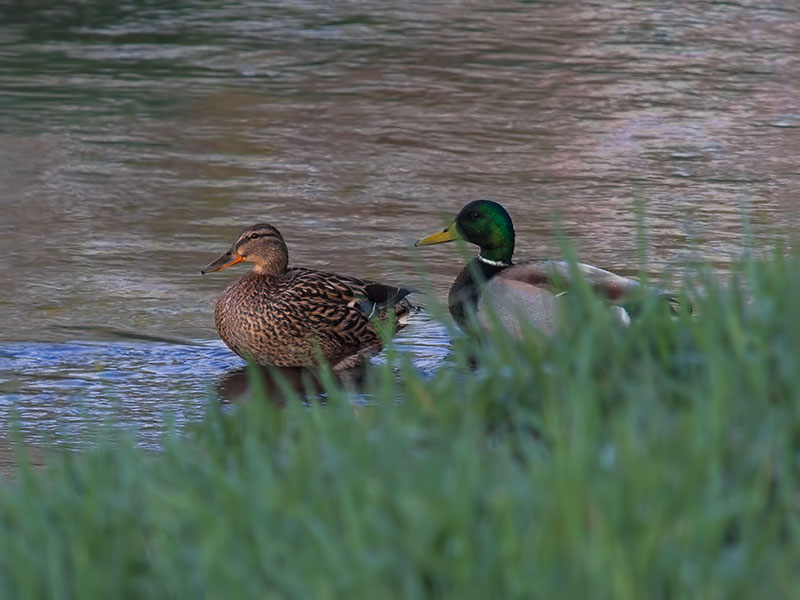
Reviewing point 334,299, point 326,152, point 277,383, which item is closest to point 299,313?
point 334,299

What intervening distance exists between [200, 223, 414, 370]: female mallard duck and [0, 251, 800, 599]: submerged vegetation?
12.2 feet

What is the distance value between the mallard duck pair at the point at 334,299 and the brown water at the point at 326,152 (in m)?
0.23

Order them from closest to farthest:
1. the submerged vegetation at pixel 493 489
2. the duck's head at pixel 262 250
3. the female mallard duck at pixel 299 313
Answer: the submerged vegetation at pixel 493 489 → the female mallard duck at pixel 299 313 → the duck's head at pixel 262 250

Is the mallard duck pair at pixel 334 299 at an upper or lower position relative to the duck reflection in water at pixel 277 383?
upper

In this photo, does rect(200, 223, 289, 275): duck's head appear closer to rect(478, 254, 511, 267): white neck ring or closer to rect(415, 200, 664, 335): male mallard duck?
rect(415, 200, 664, 335): male mallard duck

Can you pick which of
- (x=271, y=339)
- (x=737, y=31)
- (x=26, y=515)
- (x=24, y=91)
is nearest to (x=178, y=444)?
(x=26, y=515)

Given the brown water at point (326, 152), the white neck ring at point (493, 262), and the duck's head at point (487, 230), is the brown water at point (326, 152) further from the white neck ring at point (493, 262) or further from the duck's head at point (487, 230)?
the white neck ring at point (493, 262)

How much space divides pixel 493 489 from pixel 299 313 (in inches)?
181

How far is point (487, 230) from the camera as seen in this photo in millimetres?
8023

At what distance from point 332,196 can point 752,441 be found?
7722 millimetres

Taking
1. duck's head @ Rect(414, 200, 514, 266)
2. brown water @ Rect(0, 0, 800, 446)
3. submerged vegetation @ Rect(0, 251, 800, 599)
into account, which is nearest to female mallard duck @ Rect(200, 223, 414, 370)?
brown water @ Rect(0, 0, 800, 446)

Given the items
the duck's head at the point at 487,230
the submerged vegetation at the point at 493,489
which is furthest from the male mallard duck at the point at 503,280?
the submerged vegetation at the point at 493,489

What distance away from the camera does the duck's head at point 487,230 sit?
8.02m

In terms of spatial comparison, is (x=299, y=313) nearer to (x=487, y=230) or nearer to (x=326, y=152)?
(x=487, y=230)
